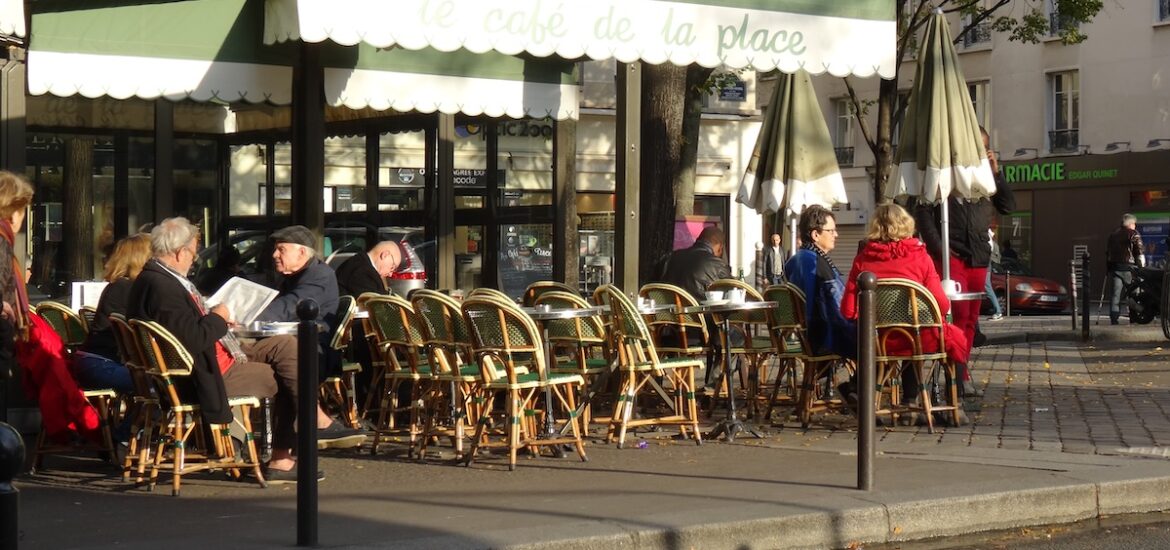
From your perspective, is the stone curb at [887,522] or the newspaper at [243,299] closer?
the stone curb at [887,522]

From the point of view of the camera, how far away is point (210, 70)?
1070cm

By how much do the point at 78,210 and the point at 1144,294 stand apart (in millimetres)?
16479

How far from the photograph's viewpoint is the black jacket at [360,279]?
1110cm

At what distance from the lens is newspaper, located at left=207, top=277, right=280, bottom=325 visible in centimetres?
880

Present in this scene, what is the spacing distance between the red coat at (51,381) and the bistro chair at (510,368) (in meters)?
2.15

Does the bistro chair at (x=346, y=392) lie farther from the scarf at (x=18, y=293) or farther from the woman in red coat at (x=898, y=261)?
the woman in red coat at (x=898, y=261)

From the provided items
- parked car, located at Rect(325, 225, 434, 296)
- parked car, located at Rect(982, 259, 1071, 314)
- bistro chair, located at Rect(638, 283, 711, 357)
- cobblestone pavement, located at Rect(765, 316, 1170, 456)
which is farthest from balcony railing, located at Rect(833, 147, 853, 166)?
bistro chair, located at Rect(638, 283, 711, 357)

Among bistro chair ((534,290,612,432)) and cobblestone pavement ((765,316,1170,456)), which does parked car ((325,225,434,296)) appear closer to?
bistro chair ((534,290,612,432))

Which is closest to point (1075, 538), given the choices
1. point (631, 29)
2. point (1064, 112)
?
point (631, 29)

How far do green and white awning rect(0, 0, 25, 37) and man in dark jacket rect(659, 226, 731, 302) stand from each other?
5.38 meters

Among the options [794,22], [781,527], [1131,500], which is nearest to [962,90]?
[794,22]

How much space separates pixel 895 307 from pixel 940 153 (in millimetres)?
2042

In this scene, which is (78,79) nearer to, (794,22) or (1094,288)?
(794,22)

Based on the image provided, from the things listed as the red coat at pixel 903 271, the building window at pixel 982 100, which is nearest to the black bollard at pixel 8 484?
the red coat at pixel 903 271
